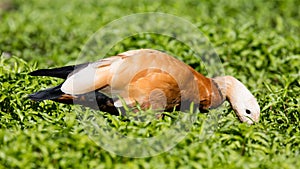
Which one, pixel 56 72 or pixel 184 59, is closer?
pixel 56 72

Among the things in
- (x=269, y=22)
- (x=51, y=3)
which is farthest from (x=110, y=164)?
(x=51, y=3)

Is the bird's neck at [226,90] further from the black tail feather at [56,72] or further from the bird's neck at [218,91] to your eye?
the black tail feather at [56,72]

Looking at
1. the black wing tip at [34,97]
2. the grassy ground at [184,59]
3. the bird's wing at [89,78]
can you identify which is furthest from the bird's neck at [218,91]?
the black wing tip at [34,97]

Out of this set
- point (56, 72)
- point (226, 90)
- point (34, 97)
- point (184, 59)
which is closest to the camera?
point (34, 97)

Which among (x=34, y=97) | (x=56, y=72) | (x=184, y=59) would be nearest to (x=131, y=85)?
(x=56, y=72)

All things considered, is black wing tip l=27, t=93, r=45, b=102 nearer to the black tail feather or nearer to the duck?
the duck

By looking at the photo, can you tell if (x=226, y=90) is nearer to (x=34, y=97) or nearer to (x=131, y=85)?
(x=131, y=85)

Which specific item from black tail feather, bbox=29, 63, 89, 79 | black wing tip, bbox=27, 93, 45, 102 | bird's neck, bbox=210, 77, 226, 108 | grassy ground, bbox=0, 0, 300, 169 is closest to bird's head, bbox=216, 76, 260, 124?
bird's neck, bbox=210, 77, 226, 108

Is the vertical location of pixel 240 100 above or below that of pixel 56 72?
below
